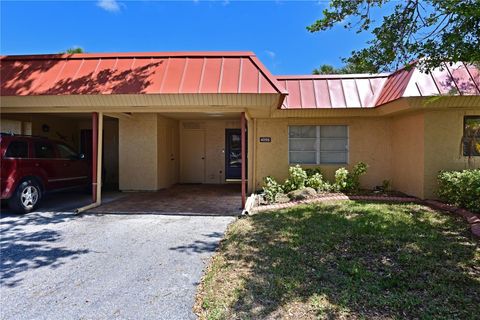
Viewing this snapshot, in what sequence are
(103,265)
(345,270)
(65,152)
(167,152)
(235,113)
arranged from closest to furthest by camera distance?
(345,270) < (103,265) < (65,152) < (235,113) < (167,152)

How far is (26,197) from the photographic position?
7.41 metres

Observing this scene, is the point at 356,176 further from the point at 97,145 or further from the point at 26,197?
the point at 26,197

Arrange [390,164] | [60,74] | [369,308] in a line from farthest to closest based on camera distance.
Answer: [390,164] < [60,74] < [369,308]

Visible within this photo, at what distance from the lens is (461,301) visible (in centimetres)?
328

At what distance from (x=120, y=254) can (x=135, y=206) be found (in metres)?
3.77

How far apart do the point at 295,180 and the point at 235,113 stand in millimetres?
2847

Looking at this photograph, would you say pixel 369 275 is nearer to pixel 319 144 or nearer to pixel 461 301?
pixel 461 301

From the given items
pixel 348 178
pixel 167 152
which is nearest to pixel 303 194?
pixel 348 178

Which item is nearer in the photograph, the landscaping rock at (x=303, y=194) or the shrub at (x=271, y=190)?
the landscaping rock at (x=303, y=194)

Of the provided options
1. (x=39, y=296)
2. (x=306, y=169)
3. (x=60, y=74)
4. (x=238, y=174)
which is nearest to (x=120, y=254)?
(x=39, y=296)

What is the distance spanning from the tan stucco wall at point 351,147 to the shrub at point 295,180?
0.68 m

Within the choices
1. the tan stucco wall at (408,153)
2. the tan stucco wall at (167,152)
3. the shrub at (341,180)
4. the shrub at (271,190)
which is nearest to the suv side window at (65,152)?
the tan stucco wall at (167,152)

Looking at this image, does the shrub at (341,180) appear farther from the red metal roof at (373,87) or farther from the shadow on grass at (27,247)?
the shadow on grass at (27,247)

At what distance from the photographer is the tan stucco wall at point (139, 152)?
11062 mm
